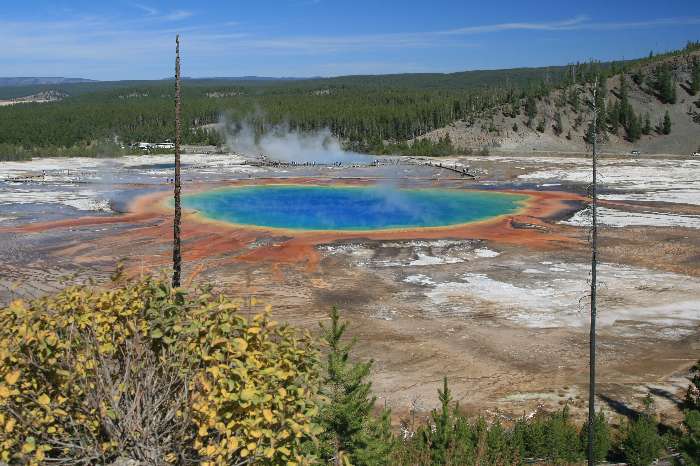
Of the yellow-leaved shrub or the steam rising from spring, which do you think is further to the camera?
the steam rising from spring

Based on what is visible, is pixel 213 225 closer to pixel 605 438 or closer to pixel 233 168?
pixel 605 438

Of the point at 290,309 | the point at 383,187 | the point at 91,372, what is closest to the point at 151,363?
the point at 91,372

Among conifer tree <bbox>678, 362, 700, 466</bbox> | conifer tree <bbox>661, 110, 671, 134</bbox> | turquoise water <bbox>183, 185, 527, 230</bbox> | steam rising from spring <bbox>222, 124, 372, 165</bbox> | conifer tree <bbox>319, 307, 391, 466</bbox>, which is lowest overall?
conifer tree <bbox>678, 362, 700, 466</bbox>

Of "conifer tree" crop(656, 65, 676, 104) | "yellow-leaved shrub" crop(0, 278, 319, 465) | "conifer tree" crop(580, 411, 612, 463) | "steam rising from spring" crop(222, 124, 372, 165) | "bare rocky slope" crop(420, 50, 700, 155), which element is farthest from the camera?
"conifer tree" crop(656, 65, 676, 104)

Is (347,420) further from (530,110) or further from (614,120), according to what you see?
(530,110)

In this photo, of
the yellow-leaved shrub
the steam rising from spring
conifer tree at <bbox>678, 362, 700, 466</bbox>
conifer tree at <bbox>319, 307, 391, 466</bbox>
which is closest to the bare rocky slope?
the steam rising from spring

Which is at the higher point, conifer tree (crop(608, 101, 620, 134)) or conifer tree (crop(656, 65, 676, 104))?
conifer tree (crop(656, 65, 676, 104))

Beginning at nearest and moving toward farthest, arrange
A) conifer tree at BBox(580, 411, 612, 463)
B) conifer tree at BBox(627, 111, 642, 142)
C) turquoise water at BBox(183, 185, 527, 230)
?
1. conifer tree at BBox(580, 411, 612, 463)
2. turquoise water at BBox(183, 185, 527, 230)
3. conifer tree at BBox(627, 111, 642, 142)

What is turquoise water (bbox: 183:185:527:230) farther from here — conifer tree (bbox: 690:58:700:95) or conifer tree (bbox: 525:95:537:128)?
conifer tree (bbox: 690:58:700:95)
